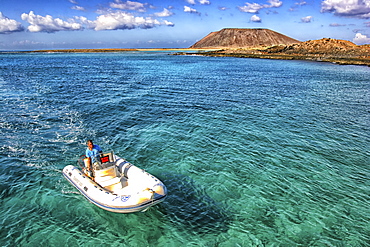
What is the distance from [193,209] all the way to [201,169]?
3.52m

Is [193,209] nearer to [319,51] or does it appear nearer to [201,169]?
[201,169]

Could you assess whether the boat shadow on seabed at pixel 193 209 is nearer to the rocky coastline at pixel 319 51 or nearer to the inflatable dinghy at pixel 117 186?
the inflatable dinghy at pixel 117 186

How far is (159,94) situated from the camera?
3306 cm

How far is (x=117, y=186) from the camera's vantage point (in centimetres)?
1148

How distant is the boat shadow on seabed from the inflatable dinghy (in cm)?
102

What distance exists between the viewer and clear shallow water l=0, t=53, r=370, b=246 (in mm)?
9430

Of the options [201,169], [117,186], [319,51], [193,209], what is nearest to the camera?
[193,209]

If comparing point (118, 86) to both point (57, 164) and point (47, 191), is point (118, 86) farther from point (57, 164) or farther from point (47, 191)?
point (47, 191)

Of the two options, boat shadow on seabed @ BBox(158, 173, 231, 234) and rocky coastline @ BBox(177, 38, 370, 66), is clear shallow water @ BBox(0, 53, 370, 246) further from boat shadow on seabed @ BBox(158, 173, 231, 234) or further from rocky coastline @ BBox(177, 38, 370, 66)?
rocky coastline @ BBox(177, 38, 370, 66)

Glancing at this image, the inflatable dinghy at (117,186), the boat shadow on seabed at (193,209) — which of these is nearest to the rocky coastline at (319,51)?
the boat shadow on seabed at (193,209)

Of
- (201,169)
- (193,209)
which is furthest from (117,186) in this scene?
(201,169)

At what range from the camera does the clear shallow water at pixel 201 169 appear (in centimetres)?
943

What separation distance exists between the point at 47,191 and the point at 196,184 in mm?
7484


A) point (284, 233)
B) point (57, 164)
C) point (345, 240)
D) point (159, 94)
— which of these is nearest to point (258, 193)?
point (284, 233)
